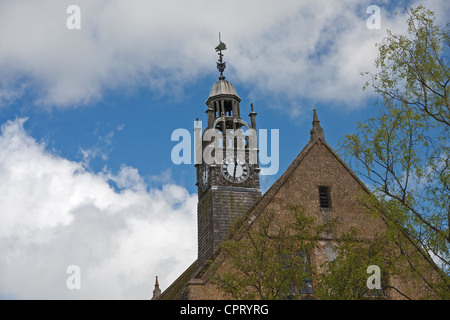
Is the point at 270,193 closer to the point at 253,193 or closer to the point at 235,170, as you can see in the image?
the point at 253,193

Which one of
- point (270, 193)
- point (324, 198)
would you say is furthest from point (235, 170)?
point (270, 193)

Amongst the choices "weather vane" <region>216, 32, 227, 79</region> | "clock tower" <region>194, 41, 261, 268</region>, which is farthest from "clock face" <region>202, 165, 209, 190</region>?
"weather vane" <region>216, 32, 227, 79</region>

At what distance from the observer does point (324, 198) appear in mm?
33094

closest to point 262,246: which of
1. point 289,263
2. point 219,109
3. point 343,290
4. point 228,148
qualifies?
point 289,263

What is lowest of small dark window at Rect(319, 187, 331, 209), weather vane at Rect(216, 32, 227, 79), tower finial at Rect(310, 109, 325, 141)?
small dark window at Rect(319, 187, 331, 209)

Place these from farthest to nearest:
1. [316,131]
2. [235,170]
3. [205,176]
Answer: [205,176] < [235,170] < [316,131]

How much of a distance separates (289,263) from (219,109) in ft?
81.5

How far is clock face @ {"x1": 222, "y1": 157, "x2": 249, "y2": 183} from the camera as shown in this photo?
43312 millimetres

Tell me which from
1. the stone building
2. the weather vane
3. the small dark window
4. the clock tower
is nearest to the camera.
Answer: the stone building

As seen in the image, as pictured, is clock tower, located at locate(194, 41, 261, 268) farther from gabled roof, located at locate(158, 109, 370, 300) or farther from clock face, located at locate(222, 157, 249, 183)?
gabled roof, located at locate(158, 109, 370, 300)

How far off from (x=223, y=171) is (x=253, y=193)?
8.22 ft

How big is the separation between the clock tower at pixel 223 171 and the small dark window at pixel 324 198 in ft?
28.2
